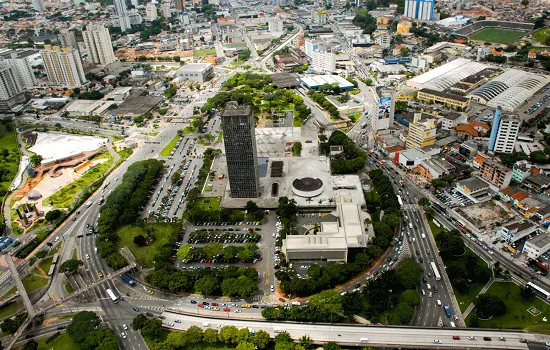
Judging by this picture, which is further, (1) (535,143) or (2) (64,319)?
(1) (535,143)

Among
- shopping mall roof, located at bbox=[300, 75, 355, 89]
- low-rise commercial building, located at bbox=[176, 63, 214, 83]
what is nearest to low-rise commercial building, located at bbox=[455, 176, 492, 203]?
shopping mall roof, located at bbox=[300, 75, 355, 89]

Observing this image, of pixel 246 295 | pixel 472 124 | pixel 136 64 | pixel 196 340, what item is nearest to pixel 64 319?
pixel 196 340

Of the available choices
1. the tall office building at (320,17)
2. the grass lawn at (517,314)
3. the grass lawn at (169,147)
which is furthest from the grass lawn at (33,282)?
the tall office building at (320,17)

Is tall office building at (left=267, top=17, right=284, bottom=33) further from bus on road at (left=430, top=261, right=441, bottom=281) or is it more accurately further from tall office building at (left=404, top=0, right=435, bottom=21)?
bus on road at (left=430, top=261, right=441, bottom=281)

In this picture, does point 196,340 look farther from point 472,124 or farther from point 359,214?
point 472,124

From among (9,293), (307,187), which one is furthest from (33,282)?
(307,187)

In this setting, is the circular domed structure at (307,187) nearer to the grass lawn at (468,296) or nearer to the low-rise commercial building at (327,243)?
the low-rise commercial building at (327,243)
